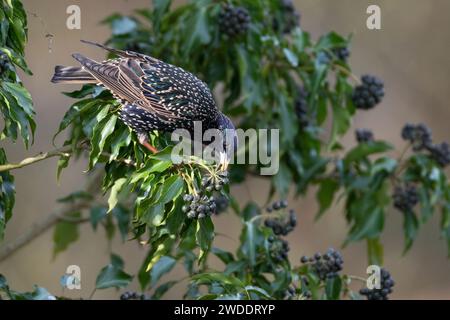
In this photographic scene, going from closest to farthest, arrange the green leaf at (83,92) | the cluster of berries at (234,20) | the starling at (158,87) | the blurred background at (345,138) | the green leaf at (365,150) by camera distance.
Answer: the green leaf at (83,92), the starling at (158,87), the cluster of berries at (234,20), the green leaf at (365,150), the blurred background at (345,138)

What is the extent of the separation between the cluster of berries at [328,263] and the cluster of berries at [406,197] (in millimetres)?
1716

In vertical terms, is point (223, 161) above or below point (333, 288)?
above

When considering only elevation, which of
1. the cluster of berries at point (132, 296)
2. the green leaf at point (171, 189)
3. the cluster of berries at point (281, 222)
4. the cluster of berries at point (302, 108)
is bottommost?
the cluster of berries at point (132, 296)

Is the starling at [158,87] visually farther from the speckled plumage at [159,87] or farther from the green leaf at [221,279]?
the green leaf at [221,279]

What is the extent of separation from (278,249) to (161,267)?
76 cm

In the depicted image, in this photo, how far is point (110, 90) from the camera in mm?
5188

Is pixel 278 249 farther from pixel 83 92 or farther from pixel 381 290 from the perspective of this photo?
pixel 83 92

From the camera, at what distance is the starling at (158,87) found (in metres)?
5.34

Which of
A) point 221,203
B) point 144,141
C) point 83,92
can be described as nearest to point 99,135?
point 144,141

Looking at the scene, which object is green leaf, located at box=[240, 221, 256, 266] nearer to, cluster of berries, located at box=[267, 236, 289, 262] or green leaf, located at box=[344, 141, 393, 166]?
cluster of berries, located at box=[267, 236, 289, 262]

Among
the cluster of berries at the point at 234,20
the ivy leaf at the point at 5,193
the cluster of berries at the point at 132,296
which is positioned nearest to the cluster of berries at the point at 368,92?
the cluster of berries at the point at 234,20

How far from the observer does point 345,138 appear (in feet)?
34.6

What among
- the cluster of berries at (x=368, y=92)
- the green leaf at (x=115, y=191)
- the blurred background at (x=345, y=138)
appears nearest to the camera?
the green leaf at (x=115, y=191)

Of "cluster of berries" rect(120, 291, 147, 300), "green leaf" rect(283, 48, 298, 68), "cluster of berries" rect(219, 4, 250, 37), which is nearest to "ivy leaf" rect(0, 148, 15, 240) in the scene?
"cluster of berries" rect(120, 291, 147, 300)
